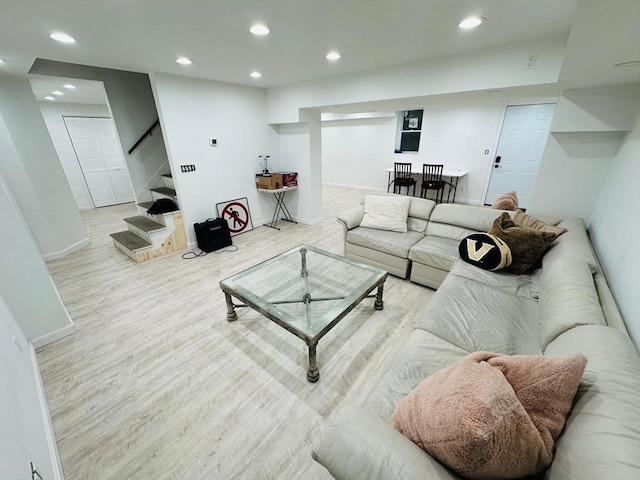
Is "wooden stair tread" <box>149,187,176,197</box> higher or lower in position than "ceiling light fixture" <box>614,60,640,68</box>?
lower

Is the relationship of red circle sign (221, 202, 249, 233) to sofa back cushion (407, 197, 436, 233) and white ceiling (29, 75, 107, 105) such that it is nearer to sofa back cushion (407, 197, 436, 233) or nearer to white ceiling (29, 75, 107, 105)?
white ceiling (29, 75, 107, 105)

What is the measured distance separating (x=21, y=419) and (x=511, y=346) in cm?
242

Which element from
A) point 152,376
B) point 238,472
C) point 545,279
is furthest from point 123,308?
point 545,279

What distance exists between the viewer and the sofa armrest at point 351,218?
3.11 m

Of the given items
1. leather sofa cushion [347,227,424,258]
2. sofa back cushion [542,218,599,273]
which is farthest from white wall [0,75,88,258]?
sofa back cushion [542,218,599,273]

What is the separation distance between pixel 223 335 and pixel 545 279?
2.47 metres

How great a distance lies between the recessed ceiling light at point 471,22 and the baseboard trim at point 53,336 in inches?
155

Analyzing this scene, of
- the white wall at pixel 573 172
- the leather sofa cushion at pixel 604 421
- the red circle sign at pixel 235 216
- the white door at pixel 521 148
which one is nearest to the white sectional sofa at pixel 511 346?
the leather sofa cushion at pixel 604 421

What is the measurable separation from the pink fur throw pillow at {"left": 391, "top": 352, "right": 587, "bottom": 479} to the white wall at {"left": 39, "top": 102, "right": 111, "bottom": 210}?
7065mm

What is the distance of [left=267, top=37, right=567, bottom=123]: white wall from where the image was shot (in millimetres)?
2100

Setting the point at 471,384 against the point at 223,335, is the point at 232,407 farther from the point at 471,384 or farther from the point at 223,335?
the point at 471,384

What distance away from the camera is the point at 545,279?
1.75 metres

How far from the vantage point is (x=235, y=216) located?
4.26 m

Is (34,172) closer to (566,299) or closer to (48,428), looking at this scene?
(48,428)
